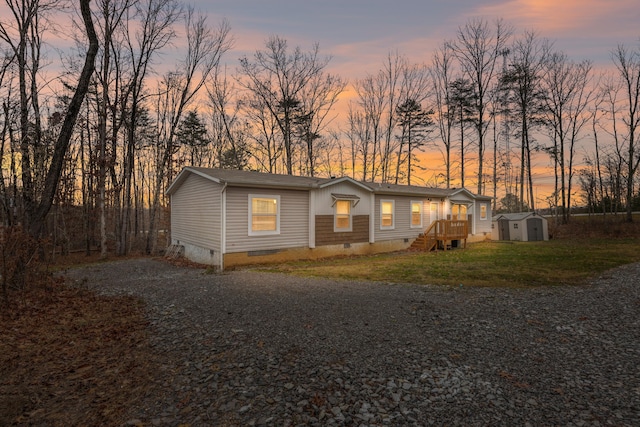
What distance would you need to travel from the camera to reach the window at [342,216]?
15.7 m

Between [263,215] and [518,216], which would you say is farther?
[518,216]

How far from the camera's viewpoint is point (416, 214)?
19562 mm

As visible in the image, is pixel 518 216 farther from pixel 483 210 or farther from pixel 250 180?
pixel 250 180

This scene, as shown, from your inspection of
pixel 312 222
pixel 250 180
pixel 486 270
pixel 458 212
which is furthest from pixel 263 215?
pixel 458 212

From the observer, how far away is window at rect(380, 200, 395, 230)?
17609 millimetres

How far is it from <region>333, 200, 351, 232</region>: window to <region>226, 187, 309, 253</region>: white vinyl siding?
5.82ft

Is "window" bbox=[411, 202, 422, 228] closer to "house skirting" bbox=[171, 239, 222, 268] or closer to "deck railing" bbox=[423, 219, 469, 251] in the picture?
"deck railing" bbox=[423, 219, 469, 251]

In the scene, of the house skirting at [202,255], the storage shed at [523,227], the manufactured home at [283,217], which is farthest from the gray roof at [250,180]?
the storage shed at [523,227]

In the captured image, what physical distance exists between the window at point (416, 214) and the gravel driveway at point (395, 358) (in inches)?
473

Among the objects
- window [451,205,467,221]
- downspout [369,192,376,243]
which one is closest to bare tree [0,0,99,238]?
downspout [369,192,376,243]

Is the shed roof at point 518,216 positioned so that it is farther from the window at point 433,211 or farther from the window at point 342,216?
the window at point 342,216

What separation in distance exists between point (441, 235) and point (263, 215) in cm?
1092

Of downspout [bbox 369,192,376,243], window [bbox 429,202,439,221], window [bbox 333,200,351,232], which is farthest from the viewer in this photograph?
window [bbox 429,202,439,221]

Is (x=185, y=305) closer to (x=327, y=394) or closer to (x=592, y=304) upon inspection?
(x=327, y=394)
